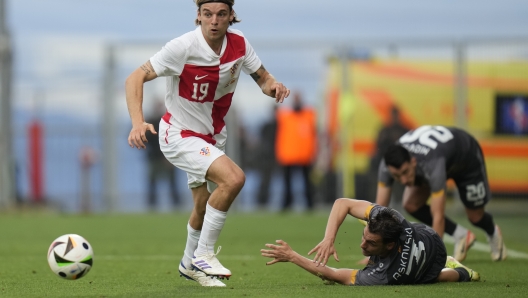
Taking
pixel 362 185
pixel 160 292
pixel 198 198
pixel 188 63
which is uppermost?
pixel 188 63

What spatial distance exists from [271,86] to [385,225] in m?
1.60

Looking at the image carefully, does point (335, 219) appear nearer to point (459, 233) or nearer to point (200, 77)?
point (200, 77)

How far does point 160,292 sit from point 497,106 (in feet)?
41.9

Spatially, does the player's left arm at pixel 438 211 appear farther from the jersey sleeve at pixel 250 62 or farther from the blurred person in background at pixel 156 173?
the blurred person in background at pixel 156 173

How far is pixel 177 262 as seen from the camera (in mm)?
9711

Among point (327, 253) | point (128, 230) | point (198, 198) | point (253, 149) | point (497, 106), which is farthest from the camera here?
point (253, 149)

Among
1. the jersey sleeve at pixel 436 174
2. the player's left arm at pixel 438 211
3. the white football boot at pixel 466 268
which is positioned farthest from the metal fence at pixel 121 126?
the white football boot at pixel 466 268

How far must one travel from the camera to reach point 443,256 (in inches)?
289

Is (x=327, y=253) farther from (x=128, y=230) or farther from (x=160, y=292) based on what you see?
(x=128, y=230)

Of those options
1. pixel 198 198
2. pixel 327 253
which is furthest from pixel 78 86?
pixel 327 253

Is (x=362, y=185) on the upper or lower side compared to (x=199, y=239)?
lower

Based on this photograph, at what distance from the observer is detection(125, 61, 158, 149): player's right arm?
6.52 metres

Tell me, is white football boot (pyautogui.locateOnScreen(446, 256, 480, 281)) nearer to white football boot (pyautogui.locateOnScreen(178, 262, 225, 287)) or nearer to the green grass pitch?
the green grass pitch

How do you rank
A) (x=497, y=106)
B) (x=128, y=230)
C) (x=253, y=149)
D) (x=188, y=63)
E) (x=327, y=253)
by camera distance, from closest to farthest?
1. (x=327, y=253)
2. (x=188, y=63)
3. (x=128, y=230)
4. (x=497, y=106)
5. (x=253, y=149)
